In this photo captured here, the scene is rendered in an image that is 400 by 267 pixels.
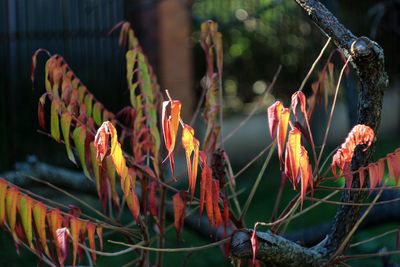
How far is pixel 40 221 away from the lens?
8.25ft

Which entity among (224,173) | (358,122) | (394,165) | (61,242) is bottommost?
(61,242)

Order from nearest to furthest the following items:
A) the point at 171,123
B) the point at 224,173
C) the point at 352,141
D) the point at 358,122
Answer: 1. the point at 171,123
2. the point at 352,141
3. the point at 358,122
4. the point at 224,173

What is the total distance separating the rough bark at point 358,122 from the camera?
2492 mm

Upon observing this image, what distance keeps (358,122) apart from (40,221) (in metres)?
1.13

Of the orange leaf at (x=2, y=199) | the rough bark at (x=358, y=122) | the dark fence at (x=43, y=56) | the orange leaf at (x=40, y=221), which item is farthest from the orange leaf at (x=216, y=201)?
the dark fence at (x=43, y=56)

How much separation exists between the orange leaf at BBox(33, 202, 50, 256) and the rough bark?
0.63m

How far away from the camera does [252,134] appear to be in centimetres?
1011

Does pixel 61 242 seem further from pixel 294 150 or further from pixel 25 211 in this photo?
pixel 294 150

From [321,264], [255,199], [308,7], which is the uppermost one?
[308,7]

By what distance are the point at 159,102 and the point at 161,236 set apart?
2.52 ft

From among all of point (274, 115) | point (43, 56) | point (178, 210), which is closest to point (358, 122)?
point (274, 115)

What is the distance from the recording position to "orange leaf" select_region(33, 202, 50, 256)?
2502 mm

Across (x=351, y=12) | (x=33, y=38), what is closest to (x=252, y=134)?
(x=351, y=12)

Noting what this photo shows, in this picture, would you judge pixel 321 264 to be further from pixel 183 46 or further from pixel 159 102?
pixel 183 46
